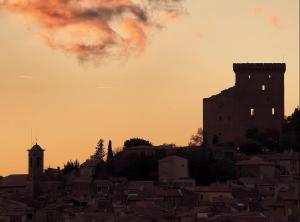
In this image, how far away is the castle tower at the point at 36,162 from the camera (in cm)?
6919

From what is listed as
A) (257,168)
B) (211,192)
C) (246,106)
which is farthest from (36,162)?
(246,106)

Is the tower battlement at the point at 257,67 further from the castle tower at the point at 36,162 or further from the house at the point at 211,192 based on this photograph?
the house at the point at 211,192

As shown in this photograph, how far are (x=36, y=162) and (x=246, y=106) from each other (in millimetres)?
14590

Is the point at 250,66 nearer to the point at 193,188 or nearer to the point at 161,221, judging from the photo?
the point at 193,188

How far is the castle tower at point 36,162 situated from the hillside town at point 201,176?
55mm

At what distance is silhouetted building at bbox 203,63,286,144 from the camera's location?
75.8m

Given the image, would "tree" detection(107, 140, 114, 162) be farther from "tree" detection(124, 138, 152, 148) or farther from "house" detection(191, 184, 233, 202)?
"house" detection(191, 184, 233, 202)

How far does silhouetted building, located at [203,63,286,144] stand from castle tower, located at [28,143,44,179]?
1066 centimetres

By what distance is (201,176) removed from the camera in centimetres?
6544

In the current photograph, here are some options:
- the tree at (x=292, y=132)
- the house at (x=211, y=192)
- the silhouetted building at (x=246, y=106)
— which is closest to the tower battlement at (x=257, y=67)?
the silhouetted building at (x=246, y=106)

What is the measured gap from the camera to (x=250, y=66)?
7869 cm

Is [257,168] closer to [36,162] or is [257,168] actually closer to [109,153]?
[109,153]

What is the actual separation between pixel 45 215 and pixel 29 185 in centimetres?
1110

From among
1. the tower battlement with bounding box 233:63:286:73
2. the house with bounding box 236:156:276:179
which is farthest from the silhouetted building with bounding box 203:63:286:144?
the house with bounding box 236:156:276:179
